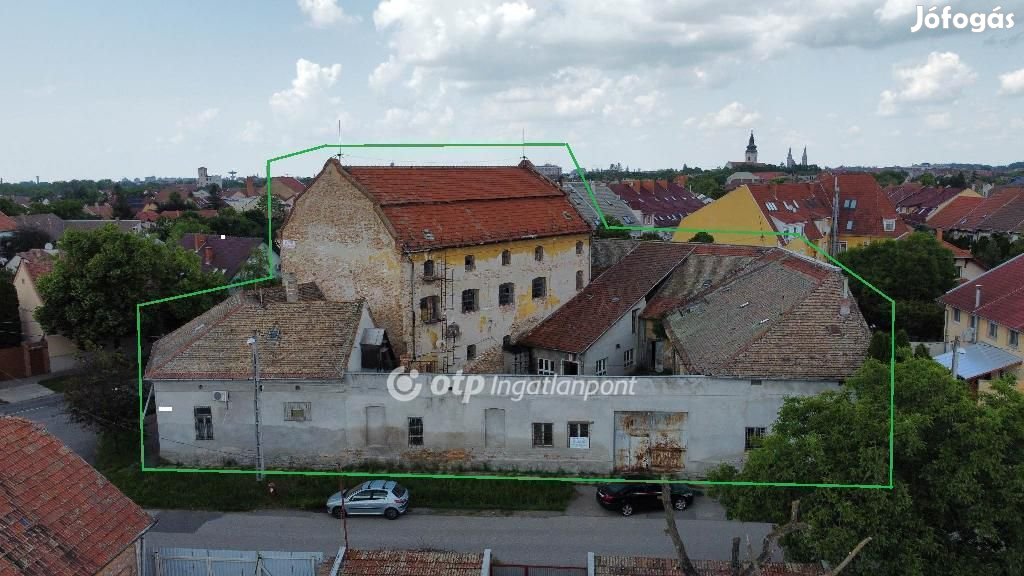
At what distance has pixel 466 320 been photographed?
3191 cm

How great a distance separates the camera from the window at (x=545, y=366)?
33428mm

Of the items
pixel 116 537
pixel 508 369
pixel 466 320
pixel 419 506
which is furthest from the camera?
pixel 508 369

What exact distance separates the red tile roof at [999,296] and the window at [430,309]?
2315cm

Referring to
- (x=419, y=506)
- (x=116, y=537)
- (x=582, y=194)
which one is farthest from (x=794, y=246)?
(x=116, y=537)

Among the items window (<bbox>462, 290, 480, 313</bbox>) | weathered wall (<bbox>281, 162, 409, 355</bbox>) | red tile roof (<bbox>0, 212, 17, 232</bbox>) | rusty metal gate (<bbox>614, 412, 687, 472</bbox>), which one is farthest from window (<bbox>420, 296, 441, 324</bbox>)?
red tile roof (<bbox>0, 212, 17, 232</bbox>)

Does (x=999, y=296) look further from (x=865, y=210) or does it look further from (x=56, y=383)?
(x=56, y=383)

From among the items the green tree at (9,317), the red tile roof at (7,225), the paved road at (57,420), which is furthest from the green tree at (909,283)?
the red tile roof at (7,225)

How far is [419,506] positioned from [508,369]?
10.3 m

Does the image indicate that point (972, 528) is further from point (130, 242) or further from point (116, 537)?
point (130, 242)

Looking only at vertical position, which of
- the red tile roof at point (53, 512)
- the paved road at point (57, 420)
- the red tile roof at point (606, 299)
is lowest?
the paved road at point (57, 420)

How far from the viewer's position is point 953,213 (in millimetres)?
80562

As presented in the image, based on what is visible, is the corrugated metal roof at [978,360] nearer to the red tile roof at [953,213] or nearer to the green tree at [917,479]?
the green tree at [917,479]

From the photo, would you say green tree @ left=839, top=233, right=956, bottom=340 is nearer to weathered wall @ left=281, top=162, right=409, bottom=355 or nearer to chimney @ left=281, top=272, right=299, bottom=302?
weathered wall @ left=281, top=162, right=409, bottom=355

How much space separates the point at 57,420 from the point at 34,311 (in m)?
12.9
